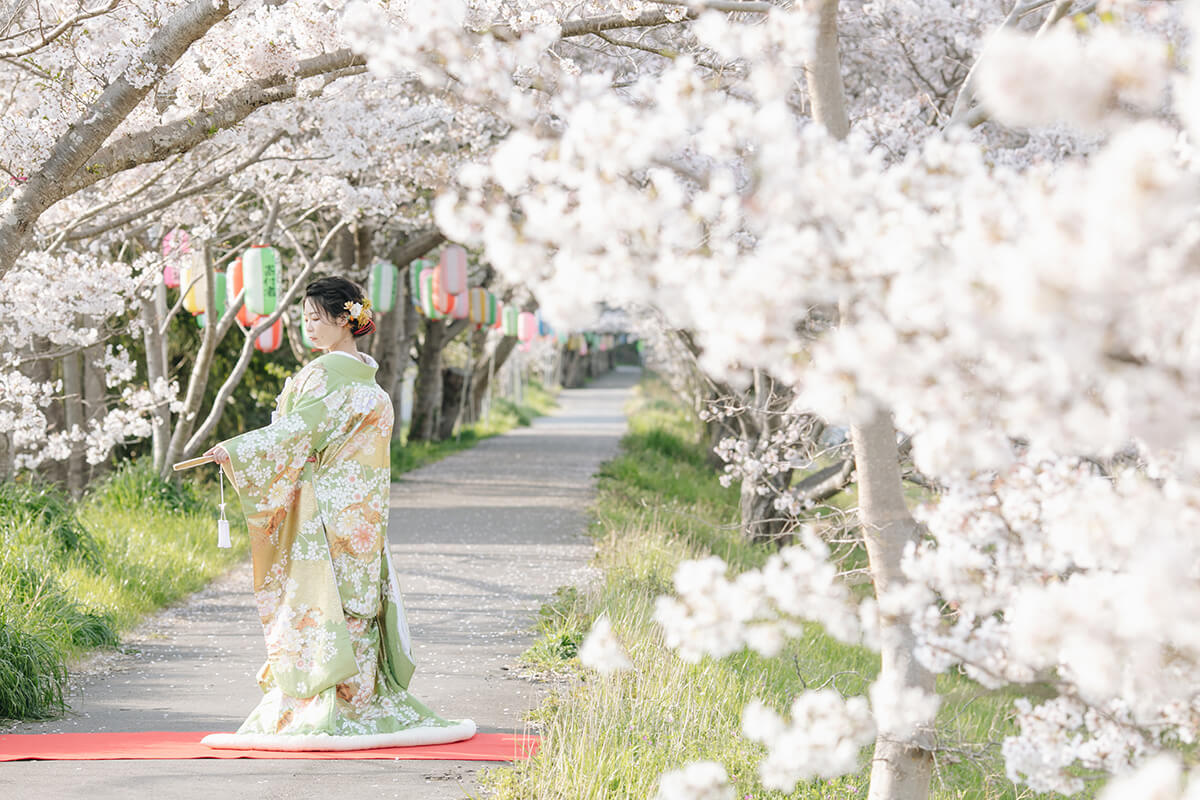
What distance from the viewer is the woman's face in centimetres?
475

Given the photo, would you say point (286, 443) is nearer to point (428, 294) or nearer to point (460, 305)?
point (428, 294)

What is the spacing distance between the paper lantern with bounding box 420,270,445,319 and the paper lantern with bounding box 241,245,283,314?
14.4 ft

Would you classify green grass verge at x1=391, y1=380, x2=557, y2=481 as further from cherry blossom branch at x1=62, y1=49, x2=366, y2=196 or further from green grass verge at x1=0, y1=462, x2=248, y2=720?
cherry blossom branch at x1=62, y1=49, x2=366, y2=196

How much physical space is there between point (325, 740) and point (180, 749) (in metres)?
0.52

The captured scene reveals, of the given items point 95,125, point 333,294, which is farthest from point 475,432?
point 95,125

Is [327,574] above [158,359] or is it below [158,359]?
below

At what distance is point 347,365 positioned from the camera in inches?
191

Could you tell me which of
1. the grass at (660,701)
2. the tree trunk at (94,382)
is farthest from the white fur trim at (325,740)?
the tree trunk at (94,382)

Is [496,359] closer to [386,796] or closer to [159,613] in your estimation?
[159,613]

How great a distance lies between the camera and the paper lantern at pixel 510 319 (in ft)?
66.9

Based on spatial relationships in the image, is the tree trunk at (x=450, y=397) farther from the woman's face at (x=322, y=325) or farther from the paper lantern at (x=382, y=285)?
the woman's face at (x=322, y=325)

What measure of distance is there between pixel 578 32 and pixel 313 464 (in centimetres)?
193

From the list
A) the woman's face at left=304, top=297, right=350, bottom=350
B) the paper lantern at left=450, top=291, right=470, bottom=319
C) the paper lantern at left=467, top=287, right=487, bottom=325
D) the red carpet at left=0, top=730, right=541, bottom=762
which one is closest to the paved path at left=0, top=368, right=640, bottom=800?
the red carpet at left=0, top=730, right=541, bottom=762

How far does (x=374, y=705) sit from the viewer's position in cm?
475
